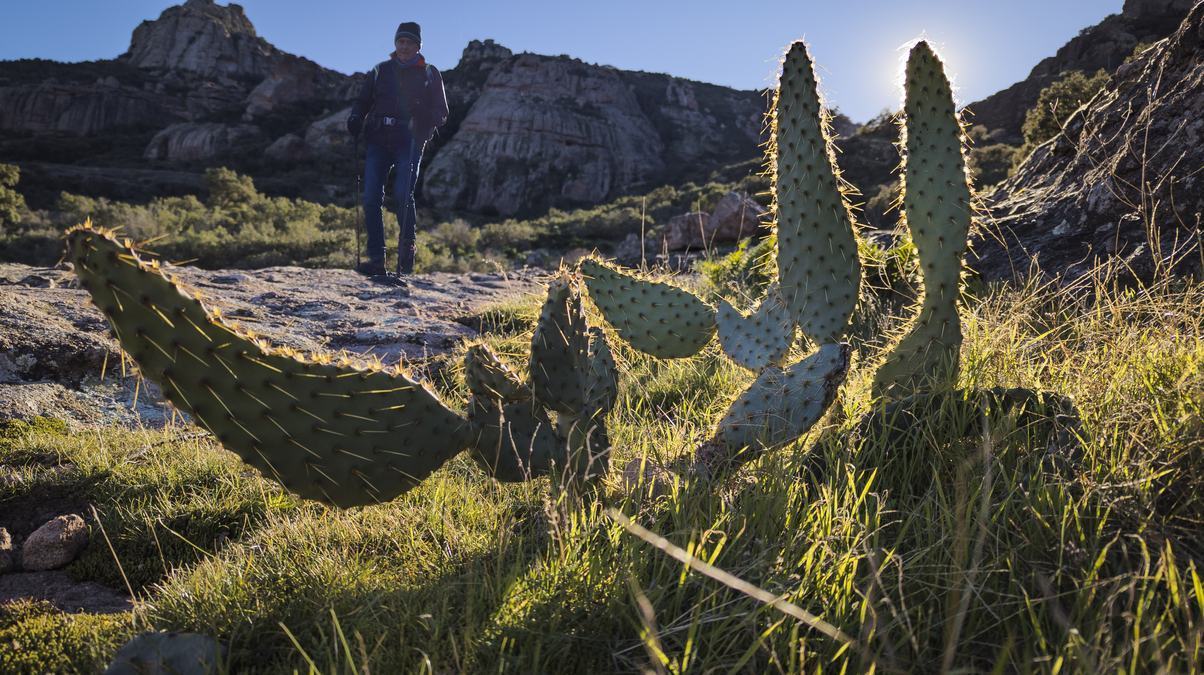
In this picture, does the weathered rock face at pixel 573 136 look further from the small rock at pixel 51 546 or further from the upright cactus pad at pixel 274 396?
the upright cactus pad at pixel 274 396

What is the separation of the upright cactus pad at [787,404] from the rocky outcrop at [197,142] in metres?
53.5

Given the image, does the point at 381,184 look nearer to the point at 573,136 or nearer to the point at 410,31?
the point at 410,31

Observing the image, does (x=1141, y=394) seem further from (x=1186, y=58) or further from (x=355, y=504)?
(x=1186, y=58)

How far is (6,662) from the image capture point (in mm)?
1244

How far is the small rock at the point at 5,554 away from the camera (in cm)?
184

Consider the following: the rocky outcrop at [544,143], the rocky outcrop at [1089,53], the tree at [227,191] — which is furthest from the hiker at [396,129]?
the rocky outcrop at [544,143]

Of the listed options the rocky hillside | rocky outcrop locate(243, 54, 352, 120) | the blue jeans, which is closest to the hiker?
the blue jeans

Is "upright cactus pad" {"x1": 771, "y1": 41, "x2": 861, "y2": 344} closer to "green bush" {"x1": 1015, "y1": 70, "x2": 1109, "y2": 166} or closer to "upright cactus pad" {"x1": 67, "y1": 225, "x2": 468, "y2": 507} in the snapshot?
"upright cactus pad" {"x1": 67, "y1": 225, "x2": 468, "y2": 507}

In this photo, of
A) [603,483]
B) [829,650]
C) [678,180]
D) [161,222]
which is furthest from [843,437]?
[678,180]

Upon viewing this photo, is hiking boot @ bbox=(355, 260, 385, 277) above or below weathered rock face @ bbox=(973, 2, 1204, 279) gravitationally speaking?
below

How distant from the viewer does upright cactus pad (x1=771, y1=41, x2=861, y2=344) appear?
266 cm

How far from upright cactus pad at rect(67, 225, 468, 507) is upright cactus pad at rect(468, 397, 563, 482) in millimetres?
61

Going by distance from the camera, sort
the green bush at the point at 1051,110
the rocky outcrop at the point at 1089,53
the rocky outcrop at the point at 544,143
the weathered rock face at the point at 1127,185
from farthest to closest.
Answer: the rocky outcrop at the point at 544,143 → the rocky outcrop at the point at 1089,53 → the green bush at the point at 1051,110 → the weathered rock face at the point at 1127,185

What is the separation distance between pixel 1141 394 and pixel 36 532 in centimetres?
305
